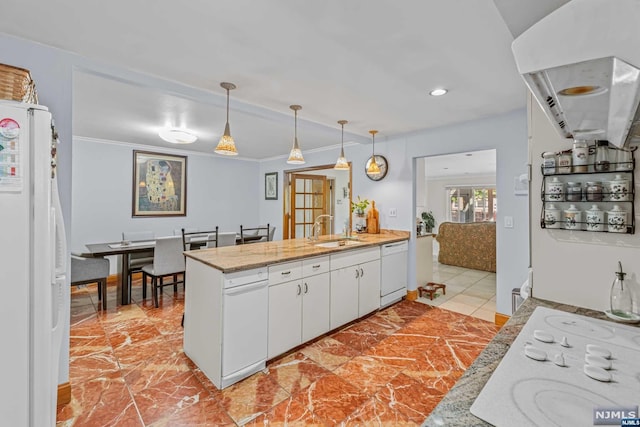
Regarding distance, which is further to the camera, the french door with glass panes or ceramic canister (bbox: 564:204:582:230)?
the french door with glass panes

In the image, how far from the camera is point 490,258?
5.28 meters

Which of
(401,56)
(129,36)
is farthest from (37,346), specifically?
(401,56)

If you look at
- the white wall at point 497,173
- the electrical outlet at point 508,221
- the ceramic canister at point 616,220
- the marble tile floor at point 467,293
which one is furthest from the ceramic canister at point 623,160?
the marble tile floor at point 467,293

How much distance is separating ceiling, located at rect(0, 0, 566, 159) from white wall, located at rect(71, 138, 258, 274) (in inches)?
56.0

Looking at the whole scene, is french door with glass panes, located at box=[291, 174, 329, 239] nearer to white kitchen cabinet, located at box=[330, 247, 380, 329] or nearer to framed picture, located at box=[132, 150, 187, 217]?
framed picture, located at box=[132, 150, 187, 217]

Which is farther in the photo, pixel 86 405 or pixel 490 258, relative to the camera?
pixel 490 258

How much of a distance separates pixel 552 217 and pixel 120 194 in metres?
5.37

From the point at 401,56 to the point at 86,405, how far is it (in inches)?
118

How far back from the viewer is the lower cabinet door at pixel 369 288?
3.10m

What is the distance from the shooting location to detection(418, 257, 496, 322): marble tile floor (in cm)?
352

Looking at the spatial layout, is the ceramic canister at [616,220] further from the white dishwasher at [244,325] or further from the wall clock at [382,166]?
the wall clock at [382,166]

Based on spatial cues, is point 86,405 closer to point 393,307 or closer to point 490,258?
point 393,307

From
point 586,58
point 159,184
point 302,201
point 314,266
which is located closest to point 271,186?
point 302,201

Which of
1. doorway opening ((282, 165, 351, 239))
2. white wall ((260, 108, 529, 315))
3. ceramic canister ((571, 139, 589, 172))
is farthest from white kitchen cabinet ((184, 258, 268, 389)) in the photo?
doorway opening ((282, 165, 351, 239))
